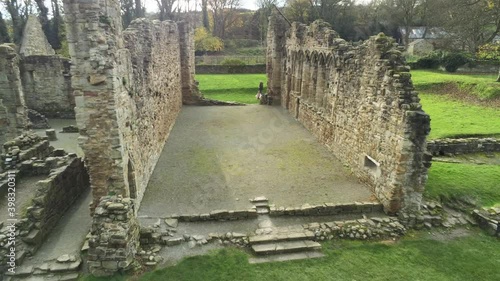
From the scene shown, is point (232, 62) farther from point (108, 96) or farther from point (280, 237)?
point (280, 237)

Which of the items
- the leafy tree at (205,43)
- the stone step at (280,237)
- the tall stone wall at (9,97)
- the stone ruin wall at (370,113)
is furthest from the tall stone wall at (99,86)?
the leafy tree at (205,43)

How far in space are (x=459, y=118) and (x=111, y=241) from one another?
63.1 ft

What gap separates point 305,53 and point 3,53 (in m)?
13.2

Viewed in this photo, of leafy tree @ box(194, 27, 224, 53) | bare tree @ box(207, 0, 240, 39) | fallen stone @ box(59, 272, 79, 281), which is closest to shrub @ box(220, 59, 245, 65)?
leafy tree @ box(194, 27, 224, 53)

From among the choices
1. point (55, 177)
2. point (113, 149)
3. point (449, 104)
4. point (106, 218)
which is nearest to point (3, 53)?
point (55, 177)

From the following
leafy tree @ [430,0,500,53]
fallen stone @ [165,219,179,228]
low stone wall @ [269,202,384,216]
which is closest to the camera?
fallen stone @ [165,219,179,228]

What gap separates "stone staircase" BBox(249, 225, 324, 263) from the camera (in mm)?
8164

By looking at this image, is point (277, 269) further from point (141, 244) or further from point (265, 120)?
point (265, 120)

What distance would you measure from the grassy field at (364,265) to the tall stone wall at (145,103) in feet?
9.63

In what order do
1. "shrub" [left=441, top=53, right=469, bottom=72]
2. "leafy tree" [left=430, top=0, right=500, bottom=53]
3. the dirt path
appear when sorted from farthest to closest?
1. "shrub" [left=441, top=53, right=469, bottom=72]
2. "leafy tree" [left=430, top=0, right=500, bottom=53]
3. the dirt path

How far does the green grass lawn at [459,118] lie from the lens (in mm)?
16781

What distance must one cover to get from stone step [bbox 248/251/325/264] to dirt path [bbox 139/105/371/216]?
1.99 m

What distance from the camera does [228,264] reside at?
7770 millimetres

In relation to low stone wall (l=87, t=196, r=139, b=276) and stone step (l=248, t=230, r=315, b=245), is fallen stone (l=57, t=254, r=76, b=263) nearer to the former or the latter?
low stone wall (l=87, t=196, r=139, b=276)
